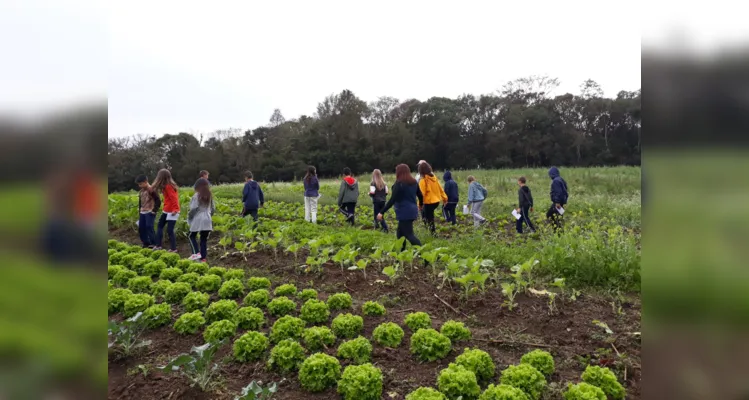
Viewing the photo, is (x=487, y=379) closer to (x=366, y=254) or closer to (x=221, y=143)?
(x=366, y=254)

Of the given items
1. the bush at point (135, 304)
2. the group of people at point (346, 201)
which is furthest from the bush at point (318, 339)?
the group of people at point (346, 201)

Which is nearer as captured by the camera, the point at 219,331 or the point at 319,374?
the point at 319,374

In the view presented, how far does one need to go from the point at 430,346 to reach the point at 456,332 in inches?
19.1

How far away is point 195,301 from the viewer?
6.05m

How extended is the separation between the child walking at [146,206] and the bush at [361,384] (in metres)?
7.50

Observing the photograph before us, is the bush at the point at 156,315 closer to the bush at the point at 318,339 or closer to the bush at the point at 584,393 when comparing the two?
the bush at the point at 318,339

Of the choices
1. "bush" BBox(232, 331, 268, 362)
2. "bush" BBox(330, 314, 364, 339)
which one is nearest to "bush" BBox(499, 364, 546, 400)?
"bush" BBox(330, 314, 364, 339)

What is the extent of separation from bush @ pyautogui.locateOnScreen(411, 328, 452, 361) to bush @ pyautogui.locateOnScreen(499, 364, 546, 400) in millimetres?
748

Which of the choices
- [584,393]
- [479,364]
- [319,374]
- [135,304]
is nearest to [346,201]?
[135,304]

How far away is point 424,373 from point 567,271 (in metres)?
3.95

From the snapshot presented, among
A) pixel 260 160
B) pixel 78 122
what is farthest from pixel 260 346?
pixel 260 160

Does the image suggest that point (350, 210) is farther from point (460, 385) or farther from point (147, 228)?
point (460, 385)

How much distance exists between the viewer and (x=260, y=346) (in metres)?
4.65

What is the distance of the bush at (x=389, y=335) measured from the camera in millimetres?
4777
